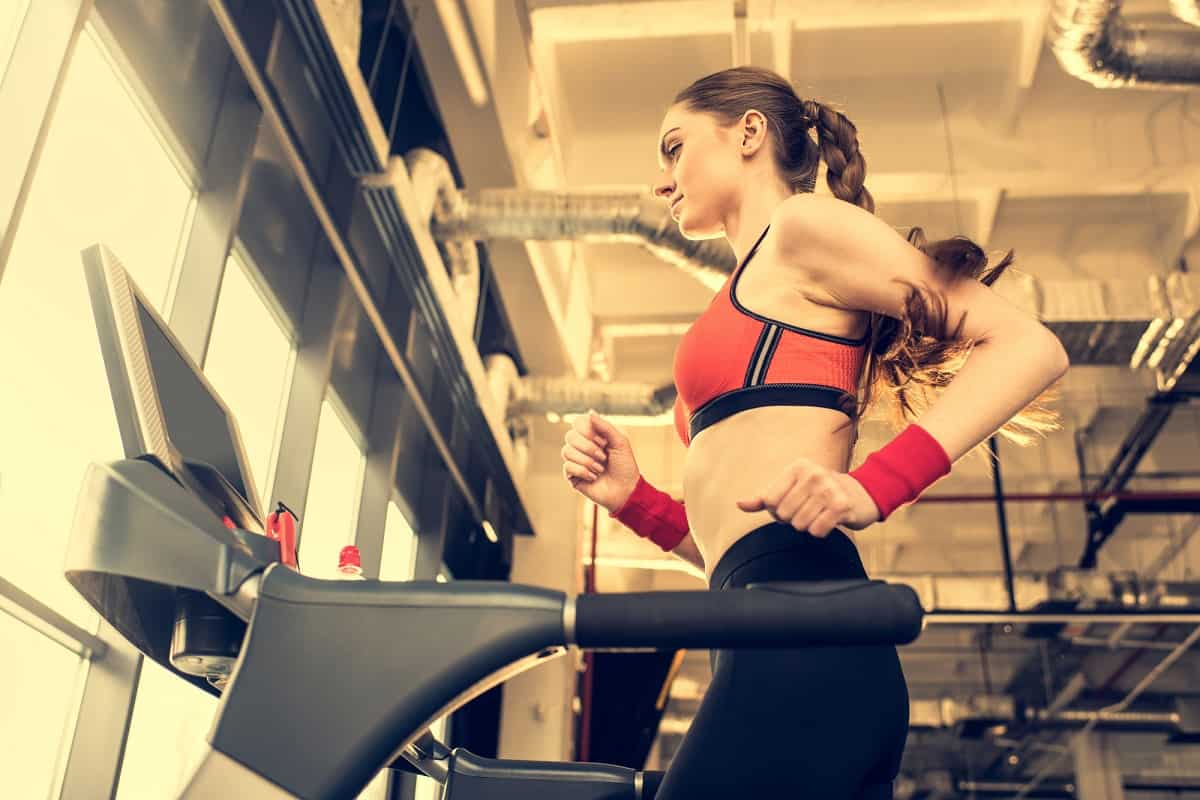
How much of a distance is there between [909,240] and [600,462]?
17.2 inches

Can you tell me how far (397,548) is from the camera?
589 cm

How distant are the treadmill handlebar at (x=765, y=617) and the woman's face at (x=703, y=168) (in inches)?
26.8

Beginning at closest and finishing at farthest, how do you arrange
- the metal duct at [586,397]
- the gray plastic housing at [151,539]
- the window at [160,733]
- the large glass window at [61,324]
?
the gray plastic housing at [151,539] → the large glass window at [61,324] → the window at [160,733] → the metal duct at [586,397]

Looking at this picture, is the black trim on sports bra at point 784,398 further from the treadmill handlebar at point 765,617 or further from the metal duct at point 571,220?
the metal duct at point 571,220

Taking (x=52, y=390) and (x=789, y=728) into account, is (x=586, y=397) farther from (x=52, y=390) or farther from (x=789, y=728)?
(x=789, y=728)

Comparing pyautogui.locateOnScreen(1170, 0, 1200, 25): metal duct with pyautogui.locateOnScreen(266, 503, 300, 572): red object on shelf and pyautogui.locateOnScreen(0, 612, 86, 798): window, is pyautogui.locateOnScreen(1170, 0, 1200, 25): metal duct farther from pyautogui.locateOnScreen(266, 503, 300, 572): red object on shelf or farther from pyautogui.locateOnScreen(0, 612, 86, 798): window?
pyautogui.locateOnScreen(0, 612, 86, 798): window

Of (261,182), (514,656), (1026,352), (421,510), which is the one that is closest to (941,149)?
(421,510)

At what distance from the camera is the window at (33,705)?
2.65 m

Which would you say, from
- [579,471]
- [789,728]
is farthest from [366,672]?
[579,471]

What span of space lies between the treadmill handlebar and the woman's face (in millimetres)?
680

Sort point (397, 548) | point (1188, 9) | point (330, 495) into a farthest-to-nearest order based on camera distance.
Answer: point (397, 548) → point (330, 495) → point (1188, 9)

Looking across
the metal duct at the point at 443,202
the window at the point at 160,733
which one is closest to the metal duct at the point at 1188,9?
the metal duct at the point at 443,202

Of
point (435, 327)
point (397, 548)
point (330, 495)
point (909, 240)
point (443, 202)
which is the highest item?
point (443, 202)

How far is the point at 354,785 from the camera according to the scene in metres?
0.83
